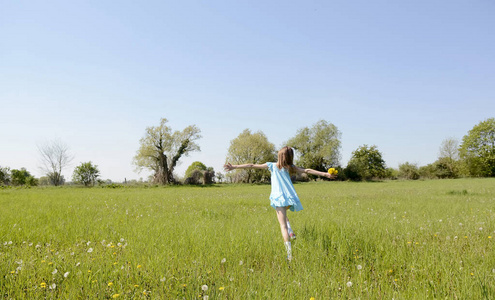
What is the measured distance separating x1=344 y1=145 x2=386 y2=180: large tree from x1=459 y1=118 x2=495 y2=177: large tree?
61.1ft

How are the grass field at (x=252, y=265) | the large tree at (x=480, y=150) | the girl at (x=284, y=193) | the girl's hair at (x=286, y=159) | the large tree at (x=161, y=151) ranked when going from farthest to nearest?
1. the large tree at (x=480, y=150)
2. the large tree at (x=161, y=151)
3. the girl's hair at (x=286, y=159)
4. the girl at (x=284, y=193)
5. the grass field at (x=252, y=265)

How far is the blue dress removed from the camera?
226 inches

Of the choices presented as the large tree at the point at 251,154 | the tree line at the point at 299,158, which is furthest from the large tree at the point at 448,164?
the large tree at the point at 251,154

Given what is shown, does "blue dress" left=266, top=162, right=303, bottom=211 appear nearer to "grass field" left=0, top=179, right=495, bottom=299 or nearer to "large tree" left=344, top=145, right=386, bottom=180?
"grass field" left=0, top=179, right=495, bottom=299

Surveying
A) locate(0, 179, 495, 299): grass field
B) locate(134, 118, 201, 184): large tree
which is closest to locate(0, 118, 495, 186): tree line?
locate(134, 118, 201, 184): large tree

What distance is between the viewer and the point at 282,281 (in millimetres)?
4164

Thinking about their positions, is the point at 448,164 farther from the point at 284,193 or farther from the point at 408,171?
the point at 284,193

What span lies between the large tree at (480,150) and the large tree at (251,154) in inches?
1824

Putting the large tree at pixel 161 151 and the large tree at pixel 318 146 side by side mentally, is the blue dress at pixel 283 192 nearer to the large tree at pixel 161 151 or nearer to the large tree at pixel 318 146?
the large tree at pixel 161 151

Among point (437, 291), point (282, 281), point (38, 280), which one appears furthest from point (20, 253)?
point (437, 291)

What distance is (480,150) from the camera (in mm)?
67188

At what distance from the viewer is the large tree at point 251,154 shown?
5741cm

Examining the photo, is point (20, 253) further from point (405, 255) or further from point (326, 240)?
point (405, 255)

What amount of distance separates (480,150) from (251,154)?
2090 inches
